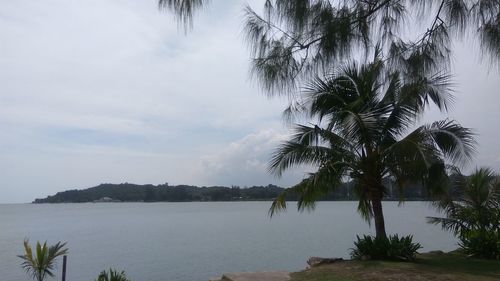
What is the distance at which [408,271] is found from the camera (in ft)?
33.7

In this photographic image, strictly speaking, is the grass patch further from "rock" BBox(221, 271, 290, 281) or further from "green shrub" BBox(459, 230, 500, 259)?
"green shrub" BBox(459, 230, 500, 259)

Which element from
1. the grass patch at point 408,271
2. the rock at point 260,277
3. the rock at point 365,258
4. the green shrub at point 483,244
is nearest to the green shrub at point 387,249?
the rock at point 365,258

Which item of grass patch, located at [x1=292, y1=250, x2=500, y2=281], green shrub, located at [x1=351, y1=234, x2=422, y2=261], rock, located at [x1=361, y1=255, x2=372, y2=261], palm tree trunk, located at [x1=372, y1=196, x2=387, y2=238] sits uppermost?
palm tree trunk, located at [x1=372, y1=196, x2=387, y2=238]

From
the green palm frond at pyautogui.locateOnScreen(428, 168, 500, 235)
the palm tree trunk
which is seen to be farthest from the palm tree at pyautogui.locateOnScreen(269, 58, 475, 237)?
the green palm frond at pyautogui.locateOnScreen(428, 168, 500, 235)

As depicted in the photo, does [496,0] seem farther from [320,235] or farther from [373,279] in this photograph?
[320,235]

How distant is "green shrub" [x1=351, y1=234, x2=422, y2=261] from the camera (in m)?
11.8

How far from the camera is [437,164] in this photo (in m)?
12.1

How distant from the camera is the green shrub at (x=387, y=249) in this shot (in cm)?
1180

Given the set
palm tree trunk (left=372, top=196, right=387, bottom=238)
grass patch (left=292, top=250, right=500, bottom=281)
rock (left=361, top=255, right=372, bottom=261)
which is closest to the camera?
grass patch (left=292, top=250, right=500, bottom=281)

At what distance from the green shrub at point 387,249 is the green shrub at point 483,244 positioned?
214 centimetres

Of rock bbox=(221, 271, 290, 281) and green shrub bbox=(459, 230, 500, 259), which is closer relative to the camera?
rock bbox=(221, 271, 290, 281)

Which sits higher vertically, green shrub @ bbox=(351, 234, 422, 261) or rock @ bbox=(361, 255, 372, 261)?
green shrub @ bbox=(351, 234, 422, 261)

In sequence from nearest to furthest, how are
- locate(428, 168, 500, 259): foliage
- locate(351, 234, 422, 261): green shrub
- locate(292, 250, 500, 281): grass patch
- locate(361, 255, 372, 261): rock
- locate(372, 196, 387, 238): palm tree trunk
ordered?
locate(292, 250, 500, 281): grass patch → locate(351, 234, 422, 261): green shrub → locate(361, 255, 372, 261): rock → locate(372, 196, 387, 238): palm tree trunk → locate(428, 168, 500, 259): foliage

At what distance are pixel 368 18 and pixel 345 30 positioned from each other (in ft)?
1.25
